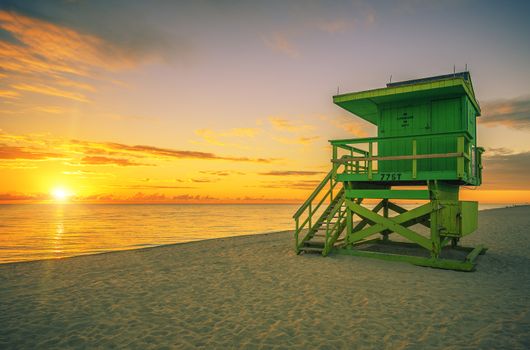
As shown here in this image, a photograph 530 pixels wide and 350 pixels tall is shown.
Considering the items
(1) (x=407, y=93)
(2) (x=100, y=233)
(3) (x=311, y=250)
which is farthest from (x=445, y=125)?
(2) (x=100, y=233)

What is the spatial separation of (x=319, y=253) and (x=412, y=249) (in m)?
4.37

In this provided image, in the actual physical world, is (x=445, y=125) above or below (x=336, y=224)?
above

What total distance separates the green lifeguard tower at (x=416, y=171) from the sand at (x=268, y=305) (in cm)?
107

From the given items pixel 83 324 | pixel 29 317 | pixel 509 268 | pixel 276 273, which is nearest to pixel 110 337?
pixel 83 324

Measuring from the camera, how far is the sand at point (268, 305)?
5.18 m

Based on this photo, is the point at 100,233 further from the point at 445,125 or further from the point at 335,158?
the point at 445,125

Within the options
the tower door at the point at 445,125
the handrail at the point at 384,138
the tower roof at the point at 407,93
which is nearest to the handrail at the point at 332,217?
the handrail at the point at 384,138

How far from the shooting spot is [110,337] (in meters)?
5.28

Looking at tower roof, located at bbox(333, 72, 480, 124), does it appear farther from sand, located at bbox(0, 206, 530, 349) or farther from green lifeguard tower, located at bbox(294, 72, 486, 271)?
sand, located at bbox(0, 206, 530, 349)

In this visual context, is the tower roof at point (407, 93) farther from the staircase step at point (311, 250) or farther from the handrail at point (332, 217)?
the staircase step at point (311, 250)

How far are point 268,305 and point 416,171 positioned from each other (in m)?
6.72

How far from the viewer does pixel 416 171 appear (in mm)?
10695

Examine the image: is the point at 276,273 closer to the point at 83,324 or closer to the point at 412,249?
the point at 83,324

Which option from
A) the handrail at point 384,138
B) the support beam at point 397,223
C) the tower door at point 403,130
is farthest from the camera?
the tower door at point 403,130
